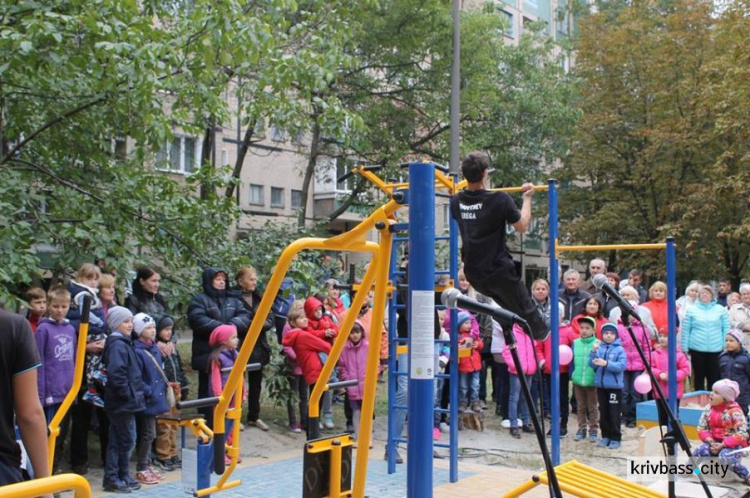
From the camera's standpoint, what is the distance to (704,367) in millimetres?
11875

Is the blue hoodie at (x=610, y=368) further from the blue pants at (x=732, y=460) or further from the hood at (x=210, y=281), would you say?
the hood at (x=210, y=281)

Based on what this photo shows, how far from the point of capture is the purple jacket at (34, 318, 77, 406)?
684 centimetres

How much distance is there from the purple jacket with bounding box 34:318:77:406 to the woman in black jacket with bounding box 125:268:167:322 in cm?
157

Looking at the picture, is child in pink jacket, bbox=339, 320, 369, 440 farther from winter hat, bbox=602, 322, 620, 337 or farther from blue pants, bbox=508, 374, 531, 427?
winter hat, bbox=602, 322, 620, 337

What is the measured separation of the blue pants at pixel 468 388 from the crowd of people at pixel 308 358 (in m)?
0.01

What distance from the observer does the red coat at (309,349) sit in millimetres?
9680

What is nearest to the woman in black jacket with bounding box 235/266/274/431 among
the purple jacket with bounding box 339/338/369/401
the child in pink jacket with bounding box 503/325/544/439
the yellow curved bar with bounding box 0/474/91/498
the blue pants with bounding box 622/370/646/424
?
the purple jacket with bounding box 339/338/369/401

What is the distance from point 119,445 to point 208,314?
1.94 meters

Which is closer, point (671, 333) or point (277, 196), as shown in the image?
point (671, 333)

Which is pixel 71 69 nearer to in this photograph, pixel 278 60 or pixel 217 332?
pixel 278 60

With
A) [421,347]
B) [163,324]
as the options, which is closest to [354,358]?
[163,324]

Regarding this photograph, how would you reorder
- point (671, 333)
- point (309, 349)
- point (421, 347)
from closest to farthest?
point (421, 347)
point (671, 333)
point (309, 349)

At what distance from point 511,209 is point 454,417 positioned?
2813 mm

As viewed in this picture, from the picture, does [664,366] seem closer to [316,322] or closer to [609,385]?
[609,385]
